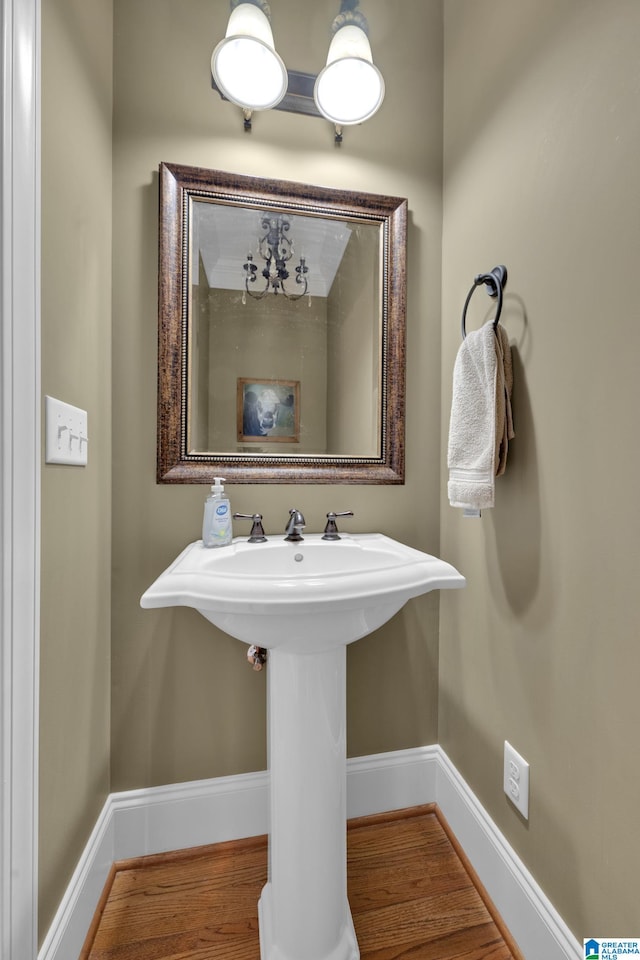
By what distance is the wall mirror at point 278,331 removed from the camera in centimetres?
116

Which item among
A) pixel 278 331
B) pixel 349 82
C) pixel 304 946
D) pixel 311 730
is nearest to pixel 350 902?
pixel 304 946

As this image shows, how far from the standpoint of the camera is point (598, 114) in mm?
758

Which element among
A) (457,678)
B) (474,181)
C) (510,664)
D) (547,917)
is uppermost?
(474,181)

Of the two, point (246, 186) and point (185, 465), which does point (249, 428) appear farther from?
point (246, 186)

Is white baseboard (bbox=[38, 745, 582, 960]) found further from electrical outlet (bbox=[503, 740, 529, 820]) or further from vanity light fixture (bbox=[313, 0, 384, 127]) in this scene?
vanity light fixture (bbox=[313, 0, 384, 127])

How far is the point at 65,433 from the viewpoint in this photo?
850mm

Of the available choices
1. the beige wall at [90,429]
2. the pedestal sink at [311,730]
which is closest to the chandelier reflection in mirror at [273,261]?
the beige wall at [90,429]

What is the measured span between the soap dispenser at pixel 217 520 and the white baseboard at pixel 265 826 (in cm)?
69

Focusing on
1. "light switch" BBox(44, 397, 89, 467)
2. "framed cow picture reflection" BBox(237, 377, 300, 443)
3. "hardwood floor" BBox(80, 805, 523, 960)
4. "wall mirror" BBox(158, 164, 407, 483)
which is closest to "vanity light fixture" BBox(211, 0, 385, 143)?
"wall mirror" BBox(158, 164, 407, 483)

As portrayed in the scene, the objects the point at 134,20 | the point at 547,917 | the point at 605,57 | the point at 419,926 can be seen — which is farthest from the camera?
the point at 134,20

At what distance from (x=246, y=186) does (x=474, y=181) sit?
62 centimetres

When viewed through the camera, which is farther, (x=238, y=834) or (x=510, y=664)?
(x=238, y=834)

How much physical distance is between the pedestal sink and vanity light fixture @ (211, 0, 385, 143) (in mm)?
1191

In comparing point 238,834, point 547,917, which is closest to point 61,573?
point 238,834
